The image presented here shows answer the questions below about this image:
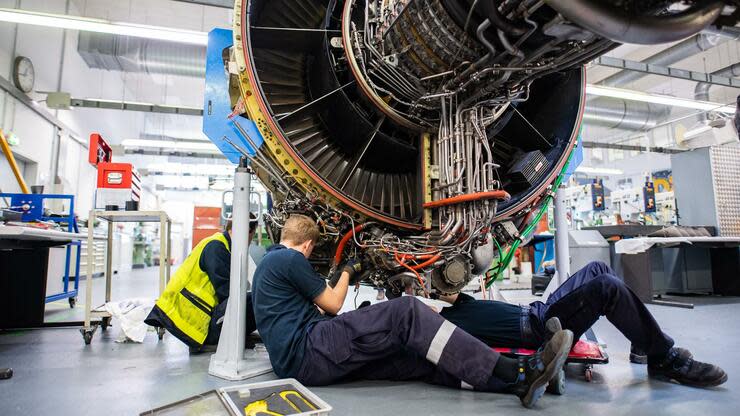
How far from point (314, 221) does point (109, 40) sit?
273 inches

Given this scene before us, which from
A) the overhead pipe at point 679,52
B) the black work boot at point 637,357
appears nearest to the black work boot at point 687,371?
the black work boot at point 637,357

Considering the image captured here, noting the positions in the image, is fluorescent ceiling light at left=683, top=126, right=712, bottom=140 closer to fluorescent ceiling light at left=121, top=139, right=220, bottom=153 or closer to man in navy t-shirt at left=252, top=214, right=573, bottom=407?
man in navy t-shirt at left=252, top=214, right=573, bottom=407

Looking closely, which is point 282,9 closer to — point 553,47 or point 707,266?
point 553,47

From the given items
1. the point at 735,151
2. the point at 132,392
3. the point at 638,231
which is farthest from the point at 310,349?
the point at 735,151

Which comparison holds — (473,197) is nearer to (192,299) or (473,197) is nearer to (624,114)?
(192,299)

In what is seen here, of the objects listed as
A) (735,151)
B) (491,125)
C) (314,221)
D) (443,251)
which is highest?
(735,151)

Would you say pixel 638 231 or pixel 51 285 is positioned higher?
pixel 638 231

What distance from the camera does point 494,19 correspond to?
129 centimetres

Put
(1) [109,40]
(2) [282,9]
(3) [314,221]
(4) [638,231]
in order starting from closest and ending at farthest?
1. (3) [314,221]
2. (2) [282,9]
3. (4) [638,231]
4. (1) [109,40]

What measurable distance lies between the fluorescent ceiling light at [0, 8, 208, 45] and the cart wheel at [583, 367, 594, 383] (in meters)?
4.91

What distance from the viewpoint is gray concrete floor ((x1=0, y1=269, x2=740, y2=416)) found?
1.38m

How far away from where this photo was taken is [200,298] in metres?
2.31

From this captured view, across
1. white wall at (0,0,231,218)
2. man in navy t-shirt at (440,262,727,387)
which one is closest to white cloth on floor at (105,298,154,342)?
man in navy t-shirt at (440,262,727,387)

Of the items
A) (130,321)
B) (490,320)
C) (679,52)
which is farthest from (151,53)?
(679,52)
